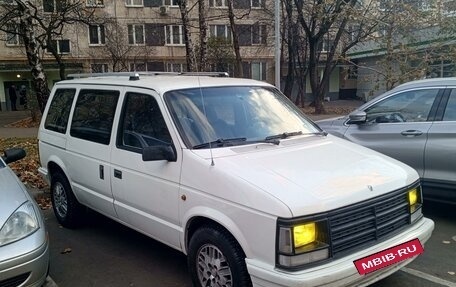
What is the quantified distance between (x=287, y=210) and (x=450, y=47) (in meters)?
11.4

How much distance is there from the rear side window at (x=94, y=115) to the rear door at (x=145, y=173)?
259 mm

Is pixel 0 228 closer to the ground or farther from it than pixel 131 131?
closer to the ground

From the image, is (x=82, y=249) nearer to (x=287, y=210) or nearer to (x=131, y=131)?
(x=131, y=131)

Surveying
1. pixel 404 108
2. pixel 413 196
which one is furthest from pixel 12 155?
pixel 404 108

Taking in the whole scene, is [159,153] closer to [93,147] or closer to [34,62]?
[93,147]

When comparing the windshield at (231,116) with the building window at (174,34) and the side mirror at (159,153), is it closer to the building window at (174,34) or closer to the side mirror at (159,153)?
the side mirror at (159,153)

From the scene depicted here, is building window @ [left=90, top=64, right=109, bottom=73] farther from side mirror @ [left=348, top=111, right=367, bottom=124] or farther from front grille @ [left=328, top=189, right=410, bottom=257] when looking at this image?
front grille @ [left=328, top=189, right=410, bottom=257]

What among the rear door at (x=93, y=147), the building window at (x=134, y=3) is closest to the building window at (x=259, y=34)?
the building window at (x=134, y=3)

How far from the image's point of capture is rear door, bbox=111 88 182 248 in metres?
3.53

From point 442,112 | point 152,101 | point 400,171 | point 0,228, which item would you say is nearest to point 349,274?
point 400,171

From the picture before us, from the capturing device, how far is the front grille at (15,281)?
120 inches

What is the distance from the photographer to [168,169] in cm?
350

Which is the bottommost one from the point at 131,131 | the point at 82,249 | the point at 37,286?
the point at 82,249

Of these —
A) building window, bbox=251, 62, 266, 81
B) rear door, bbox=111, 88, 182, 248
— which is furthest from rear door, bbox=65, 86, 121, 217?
building window, bbox=251, 62, 266, 81
